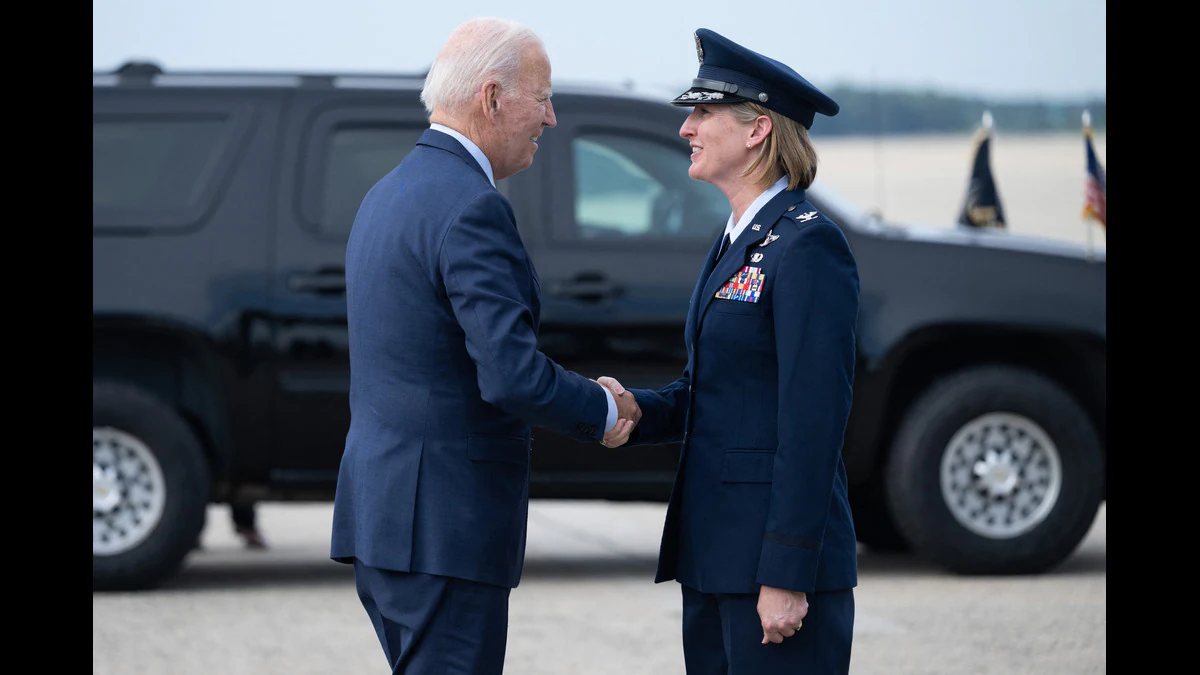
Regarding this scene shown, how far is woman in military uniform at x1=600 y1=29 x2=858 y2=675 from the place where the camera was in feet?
10.0

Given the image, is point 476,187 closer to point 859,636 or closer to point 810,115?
point 810,115

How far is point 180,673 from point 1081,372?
426cm

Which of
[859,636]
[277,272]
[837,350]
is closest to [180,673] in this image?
[277,272]

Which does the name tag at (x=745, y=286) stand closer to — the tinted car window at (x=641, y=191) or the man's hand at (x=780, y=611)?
the man's hand at (x=780, y=611)

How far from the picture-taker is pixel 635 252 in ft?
23.0

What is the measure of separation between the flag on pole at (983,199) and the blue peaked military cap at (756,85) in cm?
615

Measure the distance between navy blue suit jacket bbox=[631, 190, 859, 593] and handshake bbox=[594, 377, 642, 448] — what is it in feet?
0.58

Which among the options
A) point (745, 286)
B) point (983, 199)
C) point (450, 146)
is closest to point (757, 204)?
point (745, 286)

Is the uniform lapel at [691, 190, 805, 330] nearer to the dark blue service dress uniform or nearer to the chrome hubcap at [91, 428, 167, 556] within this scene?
the dark blue service dress uniform

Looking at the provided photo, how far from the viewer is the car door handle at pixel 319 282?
6789 millimetres

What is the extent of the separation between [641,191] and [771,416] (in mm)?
4106

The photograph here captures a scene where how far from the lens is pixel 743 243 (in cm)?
326

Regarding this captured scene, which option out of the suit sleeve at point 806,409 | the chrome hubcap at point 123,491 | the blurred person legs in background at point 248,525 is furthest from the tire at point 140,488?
the suit sleeve at point 806,409

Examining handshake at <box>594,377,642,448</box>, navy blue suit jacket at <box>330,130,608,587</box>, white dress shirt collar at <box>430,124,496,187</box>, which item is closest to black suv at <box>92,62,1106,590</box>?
handshake at <box>594,377,642,448</box>
